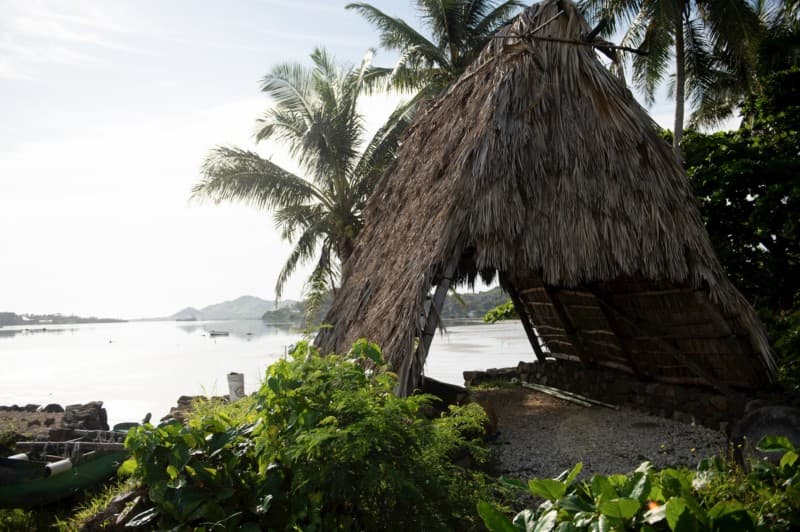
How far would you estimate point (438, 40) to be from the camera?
1577 cm

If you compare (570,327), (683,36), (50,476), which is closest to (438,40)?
(683,36)

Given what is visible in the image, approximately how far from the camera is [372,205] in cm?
810

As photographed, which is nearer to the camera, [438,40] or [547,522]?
[547,522]

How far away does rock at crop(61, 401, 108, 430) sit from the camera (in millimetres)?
7656

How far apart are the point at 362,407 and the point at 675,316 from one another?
4.83 m

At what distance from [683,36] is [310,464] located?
1560cm

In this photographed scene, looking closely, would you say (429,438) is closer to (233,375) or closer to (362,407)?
(362,407)

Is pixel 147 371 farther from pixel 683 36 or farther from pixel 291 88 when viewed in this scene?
pixel 683 36

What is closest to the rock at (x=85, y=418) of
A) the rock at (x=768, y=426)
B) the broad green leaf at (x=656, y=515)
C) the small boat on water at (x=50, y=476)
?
the small boat on water at (x=50, y=476)

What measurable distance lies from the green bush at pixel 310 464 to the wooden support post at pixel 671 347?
428 cm

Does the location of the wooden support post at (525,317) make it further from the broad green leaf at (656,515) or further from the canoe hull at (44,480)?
the broad green leaf at (656,515)

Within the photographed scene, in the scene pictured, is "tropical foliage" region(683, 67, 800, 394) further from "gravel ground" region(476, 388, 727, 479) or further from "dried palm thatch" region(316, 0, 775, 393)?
"dried palm thatch" region(316, 0, 775, 393)

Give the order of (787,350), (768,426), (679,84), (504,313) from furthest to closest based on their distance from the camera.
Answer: (504,313) → (679,84) → (787,350) → (768,426)

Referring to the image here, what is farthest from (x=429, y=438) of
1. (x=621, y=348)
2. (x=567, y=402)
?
(x=567, y=402)
